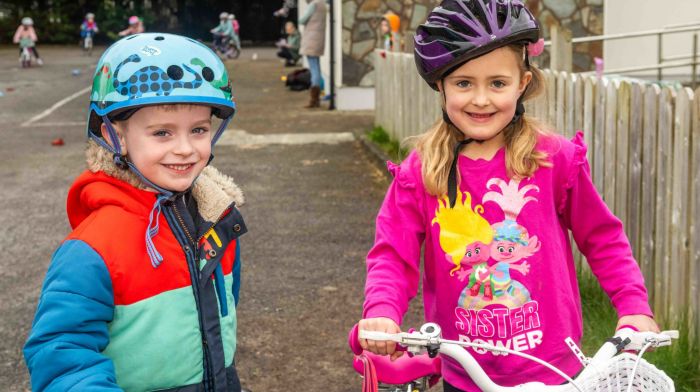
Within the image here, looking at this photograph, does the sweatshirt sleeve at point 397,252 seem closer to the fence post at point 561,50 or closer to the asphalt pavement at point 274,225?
the asphalt pavement at point 274,225

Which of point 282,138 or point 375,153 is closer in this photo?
point 375,153

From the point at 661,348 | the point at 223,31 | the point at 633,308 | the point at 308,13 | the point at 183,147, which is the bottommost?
the point at 661,348

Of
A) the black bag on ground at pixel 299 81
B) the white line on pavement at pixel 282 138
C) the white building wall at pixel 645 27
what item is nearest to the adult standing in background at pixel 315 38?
the black bag on ground at pixel 299 81

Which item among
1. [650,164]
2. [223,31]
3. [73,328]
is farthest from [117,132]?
[223,31]

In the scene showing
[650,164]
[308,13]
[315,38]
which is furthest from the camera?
[315,38]

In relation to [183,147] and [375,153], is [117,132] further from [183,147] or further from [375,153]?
[375,153]

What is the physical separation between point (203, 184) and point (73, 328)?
637 mm

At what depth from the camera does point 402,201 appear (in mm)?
3113

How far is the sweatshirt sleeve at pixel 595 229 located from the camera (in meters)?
3.00

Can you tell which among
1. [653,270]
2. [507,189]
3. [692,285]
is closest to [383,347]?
[507,189]

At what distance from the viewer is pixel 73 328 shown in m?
2.47

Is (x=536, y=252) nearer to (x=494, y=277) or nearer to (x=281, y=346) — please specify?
(x=494, y=277)

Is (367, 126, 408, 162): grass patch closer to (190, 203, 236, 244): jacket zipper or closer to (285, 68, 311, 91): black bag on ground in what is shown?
(285, 68, 311, 91): black bag on ground

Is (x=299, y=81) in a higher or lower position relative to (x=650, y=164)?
lower
